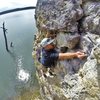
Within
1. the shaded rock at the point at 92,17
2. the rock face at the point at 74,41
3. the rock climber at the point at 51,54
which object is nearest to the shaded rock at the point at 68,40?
the rock face at the point at 74,41

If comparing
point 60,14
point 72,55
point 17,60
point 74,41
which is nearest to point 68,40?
point 74,41

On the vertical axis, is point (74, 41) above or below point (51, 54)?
above

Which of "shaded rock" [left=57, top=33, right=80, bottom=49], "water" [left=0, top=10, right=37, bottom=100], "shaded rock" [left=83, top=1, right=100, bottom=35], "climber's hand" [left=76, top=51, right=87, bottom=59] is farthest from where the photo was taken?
"water" [left=0, top=10, right=37, bottom=100]

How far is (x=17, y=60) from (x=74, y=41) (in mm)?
18496

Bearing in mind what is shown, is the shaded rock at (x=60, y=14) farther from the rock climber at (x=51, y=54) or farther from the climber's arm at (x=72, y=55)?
the climber's arm at (x=72, y=55)

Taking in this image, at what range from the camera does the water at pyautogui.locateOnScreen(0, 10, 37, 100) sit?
2381cm

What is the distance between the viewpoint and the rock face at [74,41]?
8.71m

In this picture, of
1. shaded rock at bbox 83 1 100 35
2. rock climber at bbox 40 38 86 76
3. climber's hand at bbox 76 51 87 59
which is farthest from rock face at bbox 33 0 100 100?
rock climber at bbox 40 38 86 76

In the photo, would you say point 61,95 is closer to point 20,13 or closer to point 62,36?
point 62,36

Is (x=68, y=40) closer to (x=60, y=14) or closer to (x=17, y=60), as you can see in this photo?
(x=60, y=14)

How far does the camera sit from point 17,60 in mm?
28312

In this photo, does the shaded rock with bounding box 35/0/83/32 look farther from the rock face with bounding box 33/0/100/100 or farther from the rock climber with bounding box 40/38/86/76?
the rock climber with bounding box 40/38/86/76

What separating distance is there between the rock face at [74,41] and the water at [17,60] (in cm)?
1205

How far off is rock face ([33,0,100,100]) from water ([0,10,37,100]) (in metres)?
12.1
